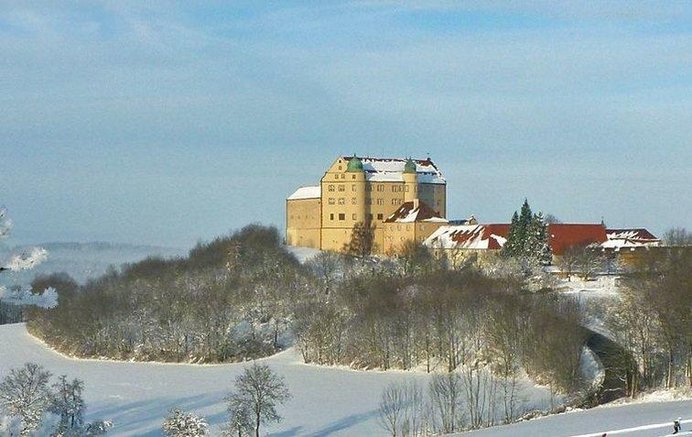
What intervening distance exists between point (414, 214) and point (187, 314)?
2646cm

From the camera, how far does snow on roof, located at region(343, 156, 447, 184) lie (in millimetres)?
86363

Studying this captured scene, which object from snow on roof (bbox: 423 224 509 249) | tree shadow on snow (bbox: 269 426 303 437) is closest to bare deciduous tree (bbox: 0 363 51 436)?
tree shadow on snow (bbox: 269 426 303 437)

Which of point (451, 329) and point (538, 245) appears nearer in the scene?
point (451, 329)

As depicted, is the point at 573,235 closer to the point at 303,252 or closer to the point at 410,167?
the point at 410,167

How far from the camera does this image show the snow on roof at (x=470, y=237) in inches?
2815

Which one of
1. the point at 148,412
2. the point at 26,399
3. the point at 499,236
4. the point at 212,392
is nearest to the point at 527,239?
the point at 499,236

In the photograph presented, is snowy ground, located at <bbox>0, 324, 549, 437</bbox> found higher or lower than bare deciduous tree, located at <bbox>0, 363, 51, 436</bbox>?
lower

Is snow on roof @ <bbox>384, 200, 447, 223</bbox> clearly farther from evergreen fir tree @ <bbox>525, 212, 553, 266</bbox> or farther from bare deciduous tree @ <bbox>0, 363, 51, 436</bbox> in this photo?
bare deciduous tree @ <bbox>0, 363, 51, 436</bbox>

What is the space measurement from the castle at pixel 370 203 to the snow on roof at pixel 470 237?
3.84 meters

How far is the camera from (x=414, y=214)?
81.6m

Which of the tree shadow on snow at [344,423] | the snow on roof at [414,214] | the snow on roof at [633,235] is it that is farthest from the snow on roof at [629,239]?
the tree shadow on snow at [344,423]

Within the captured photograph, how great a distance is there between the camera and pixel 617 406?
33.1 meters

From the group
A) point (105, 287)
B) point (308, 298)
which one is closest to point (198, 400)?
point (308, 298)

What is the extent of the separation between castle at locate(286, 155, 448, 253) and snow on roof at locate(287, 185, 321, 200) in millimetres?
143
